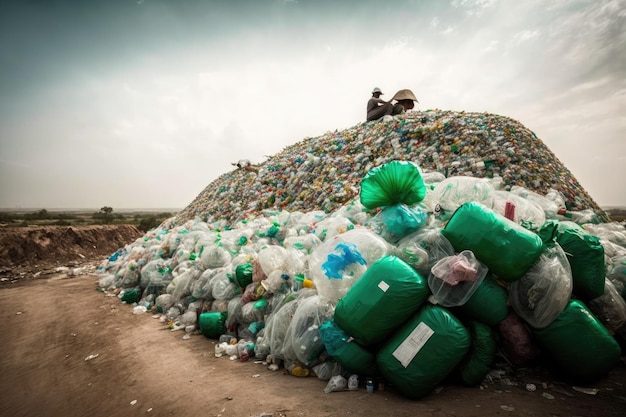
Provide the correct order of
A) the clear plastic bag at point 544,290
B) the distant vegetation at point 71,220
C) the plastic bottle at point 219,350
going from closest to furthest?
the clear plastic bag at point 544,290 < the plastic bottle at point 219,350 < the distant vegetation at point 71,220

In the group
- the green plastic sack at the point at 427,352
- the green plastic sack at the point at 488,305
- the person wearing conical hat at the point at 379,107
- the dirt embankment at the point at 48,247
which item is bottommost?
the dirt embankment at the point at 48,247

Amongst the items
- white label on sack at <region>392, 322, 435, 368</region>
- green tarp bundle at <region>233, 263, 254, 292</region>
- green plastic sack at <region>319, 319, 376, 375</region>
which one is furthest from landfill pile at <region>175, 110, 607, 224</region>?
green plastic sack at <region>319, 319, 376, 375</region>

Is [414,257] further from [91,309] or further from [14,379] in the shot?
[91,309]

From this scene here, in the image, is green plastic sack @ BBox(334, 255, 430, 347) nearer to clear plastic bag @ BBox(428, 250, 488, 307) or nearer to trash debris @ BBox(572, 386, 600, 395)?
clear plastic bag @ BBox(428, 250, 488, 307)

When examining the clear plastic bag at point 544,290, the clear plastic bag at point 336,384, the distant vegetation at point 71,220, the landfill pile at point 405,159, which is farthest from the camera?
the distant vegetation at point 71,220

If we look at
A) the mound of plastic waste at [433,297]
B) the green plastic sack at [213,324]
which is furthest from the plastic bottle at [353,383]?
the green plastic sack at [213,324]

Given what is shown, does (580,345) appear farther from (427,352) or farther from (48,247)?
(48,247)

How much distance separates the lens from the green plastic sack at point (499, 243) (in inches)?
76.8

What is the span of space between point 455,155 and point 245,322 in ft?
14.4

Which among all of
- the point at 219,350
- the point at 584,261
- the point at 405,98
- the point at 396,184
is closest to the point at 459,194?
the point at 396,184

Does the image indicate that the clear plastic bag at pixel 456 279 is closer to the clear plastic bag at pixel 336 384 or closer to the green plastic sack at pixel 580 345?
the green plastic sack at pixel 580 345

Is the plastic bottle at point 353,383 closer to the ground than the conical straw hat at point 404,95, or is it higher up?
closer to the ground

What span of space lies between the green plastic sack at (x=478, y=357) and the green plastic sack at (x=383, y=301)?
426 millimetres

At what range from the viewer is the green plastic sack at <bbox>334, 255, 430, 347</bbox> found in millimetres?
1903
